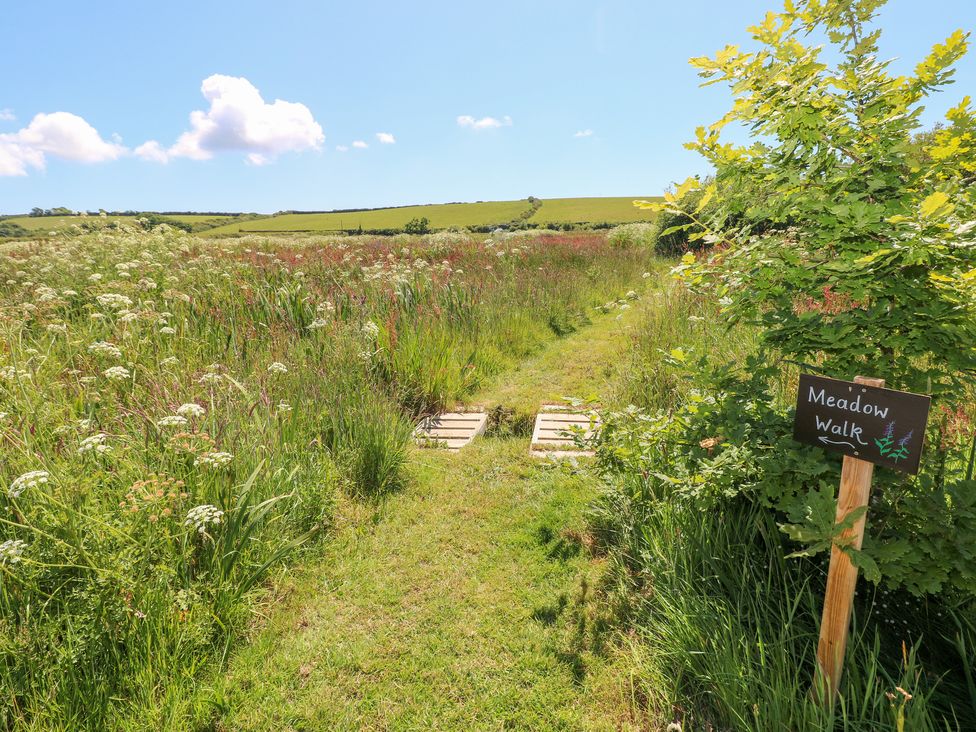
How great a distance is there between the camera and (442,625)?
9.23 ft

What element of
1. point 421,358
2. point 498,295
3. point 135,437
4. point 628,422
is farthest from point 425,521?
point 498,295

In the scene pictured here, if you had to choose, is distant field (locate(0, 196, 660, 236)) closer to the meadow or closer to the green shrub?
the green shrub

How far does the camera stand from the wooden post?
164 cm

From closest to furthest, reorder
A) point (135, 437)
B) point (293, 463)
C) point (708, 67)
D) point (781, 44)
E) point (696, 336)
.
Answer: point (781, 44) → point (708, 67) → point (135, 437) → point (293, 463) → point (696, 336)

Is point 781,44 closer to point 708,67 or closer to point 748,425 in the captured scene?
point 708,67

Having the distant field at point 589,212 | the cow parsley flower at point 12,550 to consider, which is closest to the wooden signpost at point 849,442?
the cow parsley flower at point 12,550

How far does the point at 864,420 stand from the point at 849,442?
0.09m

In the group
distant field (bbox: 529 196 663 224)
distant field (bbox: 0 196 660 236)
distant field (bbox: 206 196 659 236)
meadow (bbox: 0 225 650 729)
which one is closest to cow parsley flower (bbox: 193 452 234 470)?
meadow (bbox: 0 225 650 729)

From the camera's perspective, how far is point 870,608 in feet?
6.69

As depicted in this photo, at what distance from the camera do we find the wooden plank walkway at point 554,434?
4.69 metres

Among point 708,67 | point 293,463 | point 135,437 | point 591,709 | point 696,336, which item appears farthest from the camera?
point 696,336

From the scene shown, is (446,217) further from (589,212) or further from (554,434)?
(554,434)

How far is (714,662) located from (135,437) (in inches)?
140

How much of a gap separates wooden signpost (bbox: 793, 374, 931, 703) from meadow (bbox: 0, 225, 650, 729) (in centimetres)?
275
